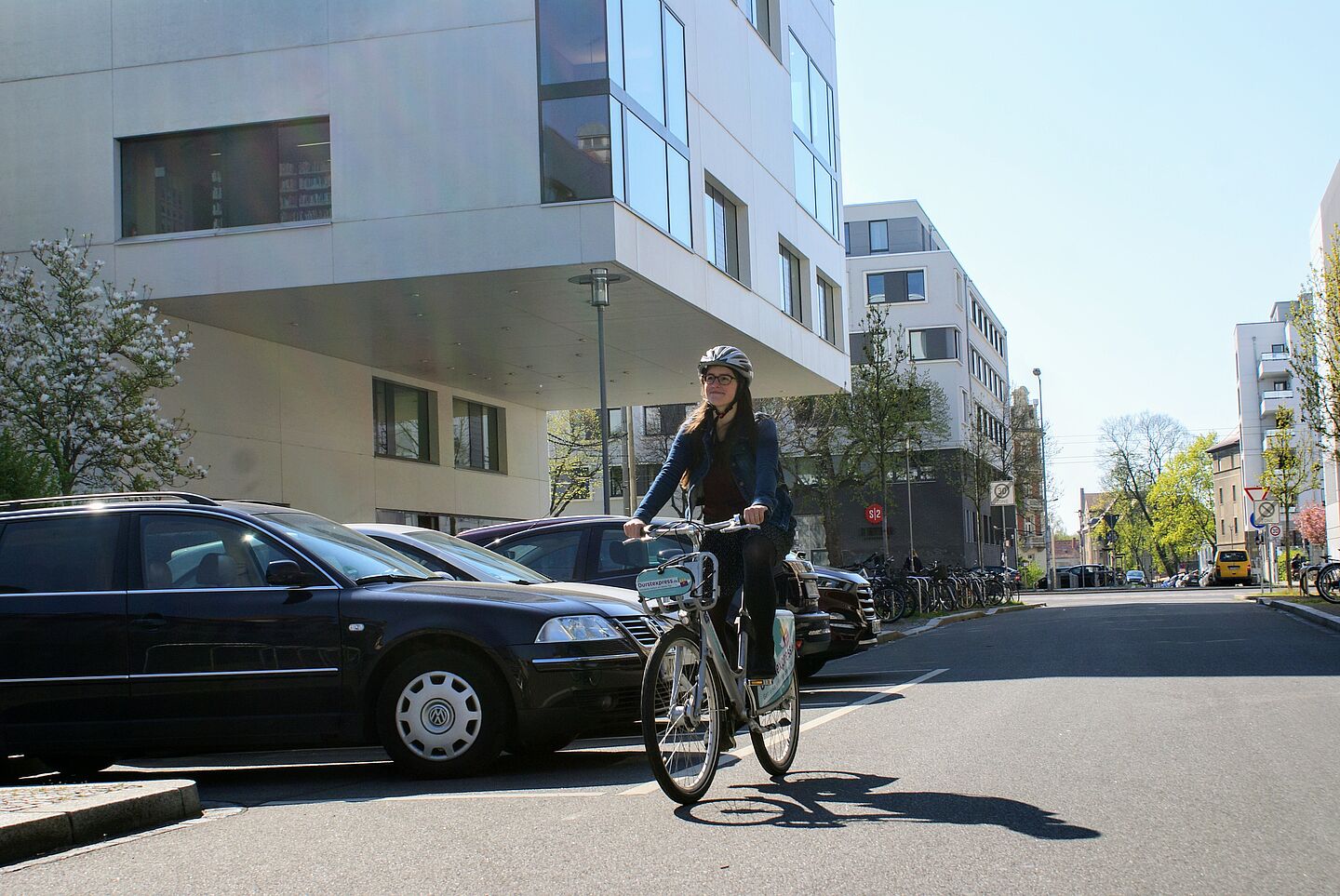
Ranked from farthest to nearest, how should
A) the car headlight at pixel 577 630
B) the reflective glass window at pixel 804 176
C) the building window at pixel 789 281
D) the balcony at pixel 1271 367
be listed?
the balcony at pixel 1271 367 → the reflective glass window at pixel 804 176 → the building window at pixel 789 281 → the car headlight at pixel 577 630

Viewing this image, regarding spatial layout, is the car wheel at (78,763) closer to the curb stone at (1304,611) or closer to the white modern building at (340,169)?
the white modern building at (340,169)

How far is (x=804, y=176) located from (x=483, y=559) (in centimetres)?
2502

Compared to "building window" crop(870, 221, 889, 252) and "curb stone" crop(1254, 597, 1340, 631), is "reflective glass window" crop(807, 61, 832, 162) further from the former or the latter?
"building window" crop(870, 221, 889, 252)

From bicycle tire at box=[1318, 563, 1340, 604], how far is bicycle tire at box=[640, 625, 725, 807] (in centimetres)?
2331

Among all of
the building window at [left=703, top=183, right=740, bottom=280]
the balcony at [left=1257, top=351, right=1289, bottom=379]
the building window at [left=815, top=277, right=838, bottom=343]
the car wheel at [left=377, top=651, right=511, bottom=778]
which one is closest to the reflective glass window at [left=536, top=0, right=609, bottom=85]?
the building window at [left=703, top=183, right=740, bottom=280]

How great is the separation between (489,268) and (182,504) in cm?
1287

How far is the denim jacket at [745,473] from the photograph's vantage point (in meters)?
6.18

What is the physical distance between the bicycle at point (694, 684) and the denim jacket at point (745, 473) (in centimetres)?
16

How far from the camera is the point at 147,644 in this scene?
24.5 ft

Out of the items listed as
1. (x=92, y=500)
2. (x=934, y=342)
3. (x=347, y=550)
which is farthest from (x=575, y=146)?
(x=934, y=342)

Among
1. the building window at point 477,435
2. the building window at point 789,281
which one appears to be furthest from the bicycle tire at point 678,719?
the building window at point 477,435

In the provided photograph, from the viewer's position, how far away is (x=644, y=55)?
22.6m

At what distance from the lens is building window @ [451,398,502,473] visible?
32.2 metres

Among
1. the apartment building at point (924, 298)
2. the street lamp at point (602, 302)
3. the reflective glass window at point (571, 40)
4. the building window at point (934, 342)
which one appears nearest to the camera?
the street lamp at point (602, 302)
